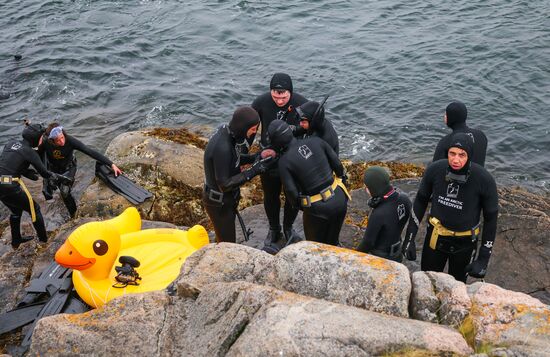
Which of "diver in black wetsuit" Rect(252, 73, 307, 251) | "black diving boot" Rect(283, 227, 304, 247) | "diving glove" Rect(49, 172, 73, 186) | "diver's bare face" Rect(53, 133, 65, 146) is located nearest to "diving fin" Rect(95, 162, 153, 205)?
"diving glove" Rect(49, 172, 73, 186)

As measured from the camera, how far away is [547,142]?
42.9ft

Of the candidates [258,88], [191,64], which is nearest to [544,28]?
[258,88]

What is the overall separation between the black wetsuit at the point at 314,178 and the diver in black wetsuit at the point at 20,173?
483 cm

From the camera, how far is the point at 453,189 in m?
5.83

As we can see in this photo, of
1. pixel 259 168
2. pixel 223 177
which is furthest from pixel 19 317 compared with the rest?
pixel 259 168

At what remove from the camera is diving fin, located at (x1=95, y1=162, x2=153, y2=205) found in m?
9.68

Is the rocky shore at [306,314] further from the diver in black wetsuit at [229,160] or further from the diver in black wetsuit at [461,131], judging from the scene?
the diver in black wetsuit at [461,131]

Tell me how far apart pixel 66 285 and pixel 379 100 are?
10.9 m

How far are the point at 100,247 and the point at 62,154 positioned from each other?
397 cm

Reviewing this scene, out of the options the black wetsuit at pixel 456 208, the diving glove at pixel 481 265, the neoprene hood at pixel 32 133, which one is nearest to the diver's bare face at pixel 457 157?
the black wetsuit at pixel 456 208

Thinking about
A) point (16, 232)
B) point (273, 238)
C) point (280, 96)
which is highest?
point (280, 96)

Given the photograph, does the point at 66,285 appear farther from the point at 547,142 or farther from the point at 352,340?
the point at 547,142

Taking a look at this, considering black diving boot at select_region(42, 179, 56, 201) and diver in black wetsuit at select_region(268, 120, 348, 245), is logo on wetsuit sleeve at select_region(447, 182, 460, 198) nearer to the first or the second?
diver in black wetsuit at select_region(268, 120, 348, 245)

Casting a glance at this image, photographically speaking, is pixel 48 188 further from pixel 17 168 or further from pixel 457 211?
pixel 457 211
